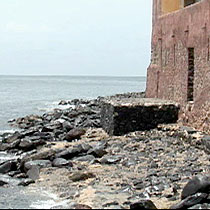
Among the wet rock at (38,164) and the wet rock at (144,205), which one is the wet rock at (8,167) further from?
the wet rock at (144,205)

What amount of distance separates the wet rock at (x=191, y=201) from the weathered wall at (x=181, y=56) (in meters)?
5.33

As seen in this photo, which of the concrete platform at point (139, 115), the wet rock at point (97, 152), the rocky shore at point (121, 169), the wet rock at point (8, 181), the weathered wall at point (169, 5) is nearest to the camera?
the rocky shore at point (121, 169)

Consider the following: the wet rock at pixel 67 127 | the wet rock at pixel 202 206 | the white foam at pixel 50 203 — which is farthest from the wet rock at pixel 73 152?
the wet rock at pixel 202 206

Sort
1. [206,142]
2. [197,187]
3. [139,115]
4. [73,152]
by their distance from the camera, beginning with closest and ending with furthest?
[197,187] < [206,142] < [73,152] < [139,115]

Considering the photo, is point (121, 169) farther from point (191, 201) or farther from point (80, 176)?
point (191, 201)

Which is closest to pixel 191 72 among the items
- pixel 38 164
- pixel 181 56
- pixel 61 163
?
pixel 181 56

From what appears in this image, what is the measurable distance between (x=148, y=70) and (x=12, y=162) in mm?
8143

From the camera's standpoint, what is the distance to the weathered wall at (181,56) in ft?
42.5

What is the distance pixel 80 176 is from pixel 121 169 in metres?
1.10

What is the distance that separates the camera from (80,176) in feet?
32.8

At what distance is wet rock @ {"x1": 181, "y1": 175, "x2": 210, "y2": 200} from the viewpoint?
7.70 m

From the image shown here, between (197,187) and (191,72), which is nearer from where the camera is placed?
(197,187)

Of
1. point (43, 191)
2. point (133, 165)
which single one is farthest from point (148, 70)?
point (43, 191)

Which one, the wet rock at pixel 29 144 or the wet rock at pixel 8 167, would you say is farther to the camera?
the wet rock at pixel 29 144
